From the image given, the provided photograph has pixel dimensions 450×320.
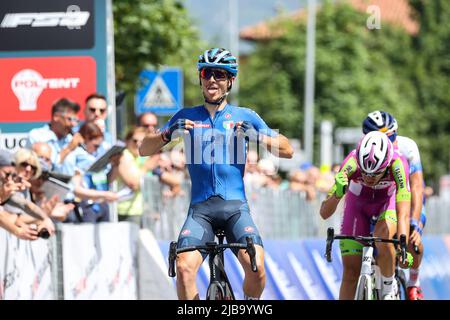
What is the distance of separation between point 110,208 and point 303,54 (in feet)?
126

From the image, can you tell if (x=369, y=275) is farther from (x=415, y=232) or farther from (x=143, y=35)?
(x=143, y=35)

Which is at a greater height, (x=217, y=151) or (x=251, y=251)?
(x=217, y=151)

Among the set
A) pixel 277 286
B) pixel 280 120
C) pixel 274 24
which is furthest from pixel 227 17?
pixel 277 286

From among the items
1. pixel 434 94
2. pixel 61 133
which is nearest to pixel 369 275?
pixel 61 133

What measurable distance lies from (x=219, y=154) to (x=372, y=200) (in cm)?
233

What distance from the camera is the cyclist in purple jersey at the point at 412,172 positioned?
10867 millimetres

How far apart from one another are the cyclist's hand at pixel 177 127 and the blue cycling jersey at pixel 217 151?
0.13 m

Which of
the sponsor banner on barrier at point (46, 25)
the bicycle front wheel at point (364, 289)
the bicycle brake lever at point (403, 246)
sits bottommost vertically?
the bicycle front wheel at point (364, 289)

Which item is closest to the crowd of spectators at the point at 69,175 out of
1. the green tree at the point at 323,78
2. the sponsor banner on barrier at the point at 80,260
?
the sponsor banner on barrier at the point at 80,260

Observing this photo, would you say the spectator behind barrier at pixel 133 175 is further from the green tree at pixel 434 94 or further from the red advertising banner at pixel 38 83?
the green tree at pixel 434 94

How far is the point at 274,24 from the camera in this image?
52.0m

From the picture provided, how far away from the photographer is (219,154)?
8.91m

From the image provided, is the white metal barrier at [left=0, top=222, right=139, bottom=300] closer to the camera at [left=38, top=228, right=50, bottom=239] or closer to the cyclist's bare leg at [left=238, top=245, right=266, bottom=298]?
the camera at [left=38, top=228, right=50, bottom=239]

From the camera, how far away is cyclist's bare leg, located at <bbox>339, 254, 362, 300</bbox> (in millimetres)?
10695
